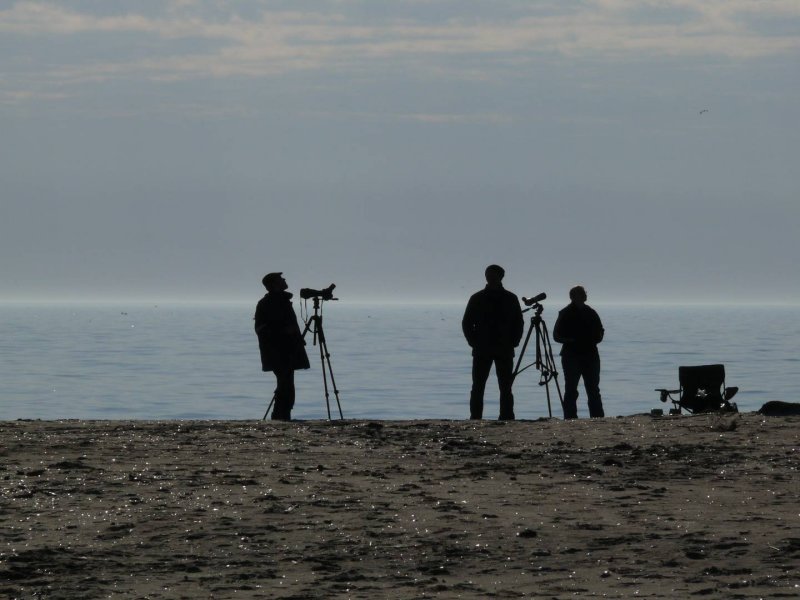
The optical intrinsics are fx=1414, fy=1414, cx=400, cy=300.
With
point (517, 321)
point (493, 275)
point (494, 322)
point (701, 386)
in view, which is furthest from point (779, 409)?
point (493, 275)

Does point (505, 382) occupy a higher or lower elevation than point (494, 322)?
lower

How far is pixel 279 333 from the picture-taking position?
14625mm

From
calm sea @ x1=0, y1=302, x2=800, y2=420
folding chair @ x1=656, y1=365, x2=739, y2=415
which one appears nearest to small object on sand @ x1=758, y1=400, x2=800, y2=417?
folding chair @ x1=656, y1=365, x2=739, y2=415

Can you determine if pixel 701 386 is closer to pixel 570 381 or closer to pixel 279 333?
pixel 570 381

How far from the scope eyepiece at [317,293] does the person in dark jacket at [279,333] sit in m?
0.46

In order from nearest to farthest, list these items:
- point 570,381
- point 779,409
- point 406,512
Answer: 1. point 406,512
2. point 779,409
3. point 570,381

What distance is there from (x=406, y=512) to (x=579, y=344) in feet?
23.6

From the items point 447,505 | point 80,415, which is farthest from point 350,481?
point 80,415

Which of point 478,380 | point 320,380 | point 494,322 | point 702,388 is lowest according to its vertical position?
point 320,380

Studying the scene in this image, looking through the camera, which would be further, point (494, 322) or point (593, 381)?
point (593, 381)

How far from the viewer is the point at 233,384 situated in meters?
45.0

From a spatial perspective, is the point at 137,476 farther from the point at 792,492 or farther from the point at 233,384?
the point at 233,384

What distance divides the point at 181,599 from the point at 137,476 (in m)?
3.80

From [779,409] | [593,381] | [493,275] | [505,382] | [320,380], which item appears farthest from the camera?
[320,380]
